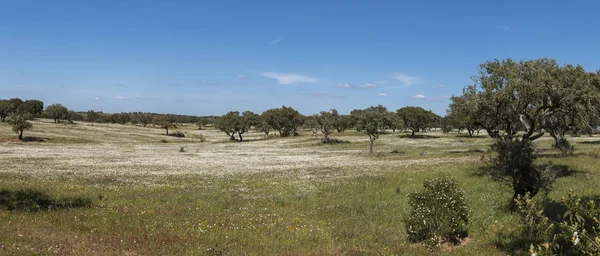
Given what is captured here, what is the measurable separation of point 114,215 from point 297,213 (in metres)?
8.67

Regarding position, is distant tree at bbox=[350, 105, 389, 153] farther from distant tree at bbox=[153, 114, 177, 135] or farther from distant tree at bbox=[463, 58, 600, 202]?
distant tree at bbox=[153, 114, 177, 135]

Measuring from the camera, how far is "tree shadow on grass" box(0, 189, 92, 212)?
17.1m

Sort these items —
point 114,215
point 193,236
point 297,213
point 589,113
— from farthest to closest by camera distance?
1. point 589,113
2. point 297,213
3. point 114,215
4. point 193,236

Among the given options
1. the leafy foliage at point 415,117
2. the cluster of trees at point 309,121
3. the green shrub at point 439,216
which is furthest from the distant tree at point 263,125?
the green shrub at point 439,216

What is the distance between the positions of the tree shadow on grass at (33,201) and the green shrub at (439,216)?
16536 mm

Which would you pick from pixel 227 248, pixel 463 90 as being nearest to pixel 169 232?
pixel 227 248

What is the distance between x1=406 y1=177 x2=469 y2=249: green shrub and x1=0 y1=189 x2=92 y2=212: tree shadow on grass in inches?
651

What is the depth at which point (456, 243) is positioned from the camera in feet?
43.8

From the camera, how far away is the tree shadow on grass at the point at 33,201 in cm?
1708

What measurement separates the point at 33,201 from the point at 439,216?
794 inches

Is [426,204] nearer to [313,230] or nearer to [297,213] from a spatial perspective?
[313,230]

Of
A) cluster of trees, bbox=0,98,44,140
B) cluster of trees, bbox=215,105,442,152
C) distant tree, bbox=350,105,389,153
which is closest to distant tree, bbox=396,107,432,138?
cluster of trees, bbox=215,105,442,152

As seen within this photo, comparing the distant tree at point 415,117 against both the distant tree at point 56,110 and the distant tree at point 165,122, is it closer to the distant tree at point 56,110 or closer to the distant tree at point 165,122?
the distant tree at point 165,122

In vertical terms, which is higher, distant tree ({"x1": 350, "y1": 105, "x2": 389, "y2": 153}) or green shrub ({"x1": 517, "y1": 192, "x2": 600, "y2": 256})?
distant tree ({"x1": 350, "y1": 105, "x2": 389, "y2": 153})
